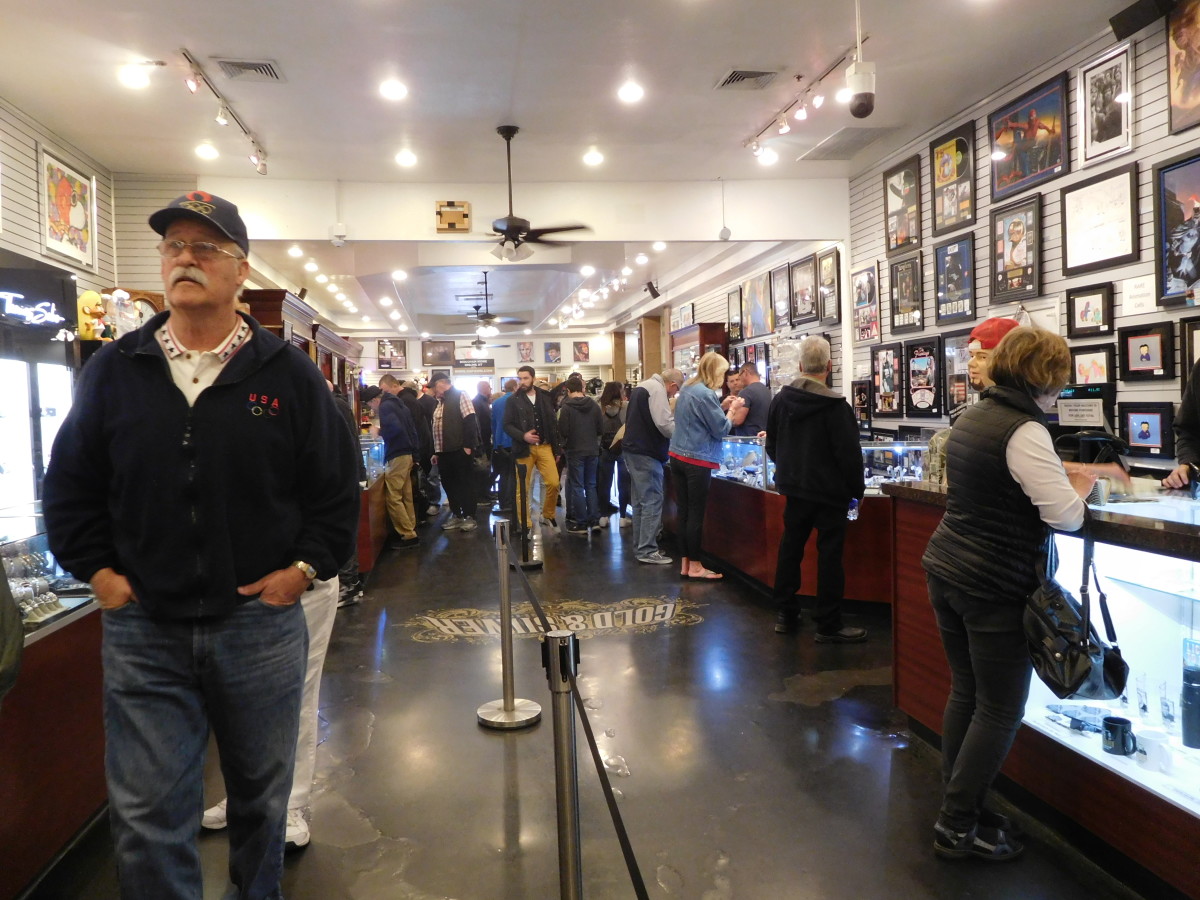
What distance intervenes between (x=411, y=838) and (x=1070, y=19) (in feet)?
20.9

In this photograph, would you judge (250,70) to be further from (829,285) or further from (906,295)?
(829,285)

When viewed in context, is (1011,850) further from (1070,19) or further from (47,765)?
(1070,19)

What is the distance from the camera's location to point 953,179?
7.26m

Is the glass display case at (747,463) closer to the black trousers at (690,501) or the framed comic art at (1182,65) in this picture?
the black trousers at (690,501)

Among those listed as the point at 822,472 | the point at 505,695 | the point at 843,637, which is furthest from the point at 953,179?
the point at 505,695

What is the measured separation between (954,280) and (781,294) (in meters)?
3.55

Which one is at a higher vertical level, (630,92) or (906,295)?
(630,92)

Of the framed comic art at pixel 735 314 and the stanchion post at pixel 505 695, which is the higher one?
the framed comic art at pixel 735 314

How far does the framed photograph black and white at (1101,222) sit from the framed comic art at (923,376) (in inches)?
64.2

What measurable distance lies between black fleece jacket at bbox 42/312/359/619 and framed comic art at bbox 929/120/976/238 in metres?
6.84

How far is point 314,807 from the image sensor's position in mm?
2895

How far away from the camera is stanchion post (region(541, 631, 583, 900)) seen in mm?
1702

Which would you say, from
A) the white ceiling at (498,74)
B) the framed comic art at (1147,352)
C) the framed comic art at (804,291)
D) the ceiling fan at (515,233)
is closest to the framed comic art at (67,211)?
the white ceiling at (498,74)

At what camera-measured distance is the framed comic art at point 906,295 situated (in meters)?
7.76
